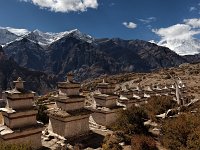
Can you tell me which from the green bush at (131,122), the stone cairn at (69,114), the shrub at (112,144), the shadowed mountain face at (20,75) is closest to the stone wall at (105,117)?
the stone cairn at (69,114)

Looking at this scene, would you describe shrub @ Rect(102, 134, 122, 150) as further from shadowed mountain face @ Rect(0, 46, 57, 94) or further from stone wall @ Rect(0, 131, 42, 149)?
shadowed mountain face @ Rect(0, 46, 57, 94)

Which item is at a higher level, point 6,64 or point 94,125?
point 6,64

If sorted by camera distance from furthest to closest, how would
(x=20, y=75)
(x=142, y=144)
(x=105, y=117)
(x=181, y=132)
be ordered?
1. (x=20, y=75)
2. (x=105, y=117)
3. (x=142, y=144)
4. (x=181, y=132)

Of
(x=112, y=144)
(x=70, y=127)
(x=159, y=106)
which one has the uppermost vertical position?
(x=159, y=106)

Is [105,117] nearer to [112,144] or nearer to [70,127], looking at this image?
[70,127]

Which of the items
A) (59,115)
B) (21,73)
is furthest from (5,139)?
(21,73)

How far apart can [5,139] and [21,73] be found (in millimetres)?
138667

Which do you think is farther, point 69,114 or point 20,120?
point 69,114

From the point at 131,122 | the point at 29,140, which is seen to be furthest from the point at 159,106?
the point at 29,140

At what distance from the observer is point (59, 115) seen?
21.4 metres

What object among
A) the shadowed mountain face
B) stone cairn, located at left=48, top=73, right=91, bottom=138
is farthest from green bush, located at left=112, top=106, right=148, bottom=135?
the shadowed mountain face

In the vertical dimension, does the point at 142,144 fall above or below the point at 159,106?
below

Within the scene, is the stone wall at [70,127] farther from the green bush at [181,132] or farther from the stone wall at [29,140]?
the green bush at [181,132]

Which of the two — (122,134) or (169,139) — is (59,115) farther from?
(169,139)
